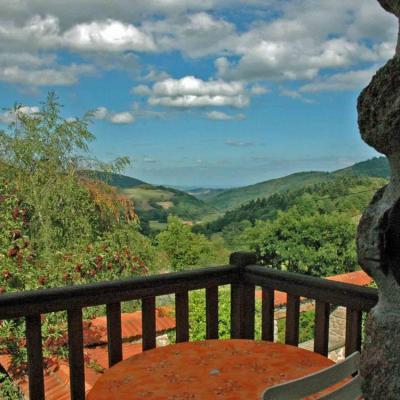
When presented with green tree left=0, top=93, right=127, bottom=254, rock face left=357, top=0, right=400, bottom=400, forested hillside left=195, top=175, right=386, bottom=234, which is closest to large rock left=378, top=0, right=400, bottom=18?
rock face left=357, top=0, right=400, bottom=400

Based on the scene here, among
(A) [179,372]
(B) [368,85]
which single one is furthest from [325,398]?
(A) [179,372]

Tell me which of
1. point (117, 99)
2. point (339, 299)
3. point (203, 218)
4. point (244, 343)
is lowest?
point (203, 218)

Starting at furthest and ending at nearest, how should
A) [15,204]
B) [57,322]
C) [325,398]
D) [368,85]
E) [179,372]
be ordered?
[15,204]
[57,322]
[179,372]
[325,398]
[368,85]

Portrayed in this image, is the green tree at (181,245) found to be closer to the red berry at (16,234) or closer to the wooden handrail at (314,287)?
the red berry at (16,234)

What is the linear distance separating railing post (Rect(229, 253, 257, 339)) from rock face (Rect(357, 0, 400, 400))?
6.46 feet

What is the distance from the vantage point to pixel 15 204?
268 inches

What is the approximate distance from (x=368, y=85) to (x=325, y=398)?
69 cm

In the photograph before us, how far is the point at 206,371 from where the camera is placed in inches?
72.2

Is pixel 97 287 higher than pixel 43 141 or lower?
lower

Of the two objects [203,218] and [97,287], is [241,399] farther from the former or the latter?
[203,218]

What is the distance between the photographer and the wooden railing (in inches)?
80.0

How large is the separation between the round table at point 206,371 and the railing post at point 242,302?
57 centimetres

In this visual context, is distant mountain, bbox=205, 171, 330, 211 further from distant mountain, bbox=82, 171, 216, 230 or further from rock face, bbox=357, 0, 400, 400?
rock face, bbox=357, 0, 400, 400

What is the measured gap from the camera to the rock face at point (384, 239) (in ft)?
2.28
